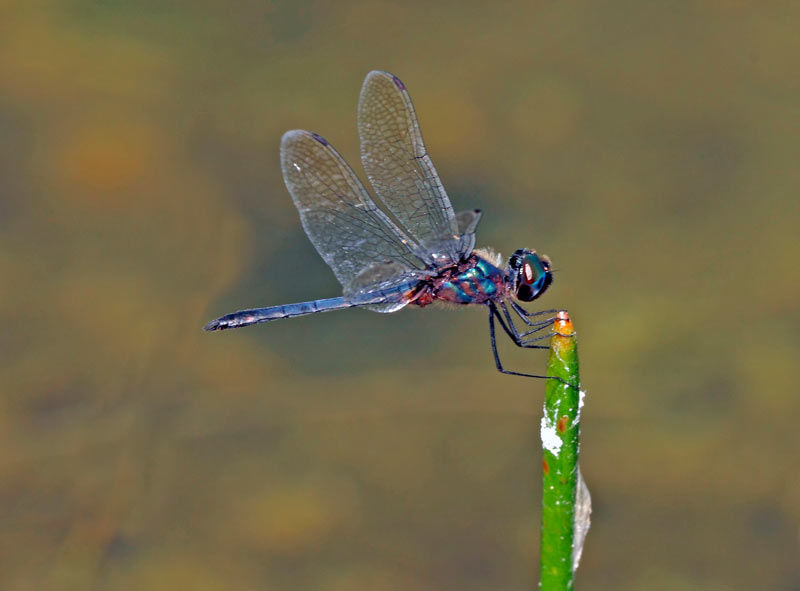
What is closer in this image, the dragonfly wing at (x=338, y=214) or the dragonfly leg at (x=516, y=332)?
the dragonfly leg at (x=516, y=332)

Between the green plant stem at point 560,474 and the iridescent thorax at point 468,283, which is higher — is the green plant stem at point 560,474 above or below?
above

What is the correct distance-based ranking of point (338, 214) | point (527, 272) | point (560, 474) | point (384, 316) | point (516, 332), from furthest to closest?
point (384, 316) → point (338, 214) → point (516, 332) → point (527, 272) → point (560, 474)

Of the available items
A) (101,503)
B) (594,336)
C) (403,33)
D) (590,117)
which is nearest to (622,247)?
(594,336)

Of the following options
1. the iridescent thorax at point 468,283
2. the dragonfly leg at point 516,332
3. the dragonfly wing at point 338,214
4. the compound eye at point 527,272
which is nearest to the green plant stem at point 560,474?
the dragonfly leg at point 516,332

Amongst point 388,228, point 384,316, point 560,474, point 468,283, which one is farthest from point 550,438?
point 384,316

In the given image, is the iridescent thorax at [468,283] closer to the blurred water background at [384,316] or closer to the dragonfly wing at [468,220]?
the dragonfly wing at [468,220]

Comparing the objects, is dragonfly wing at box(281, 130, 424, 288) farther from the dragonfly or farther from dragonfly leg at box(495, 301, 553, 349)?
dragonfly leg at box(495, 301, 553, 349)

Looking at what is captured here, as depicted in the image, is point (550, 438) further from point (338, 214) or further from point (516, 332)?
point (338, 214)
